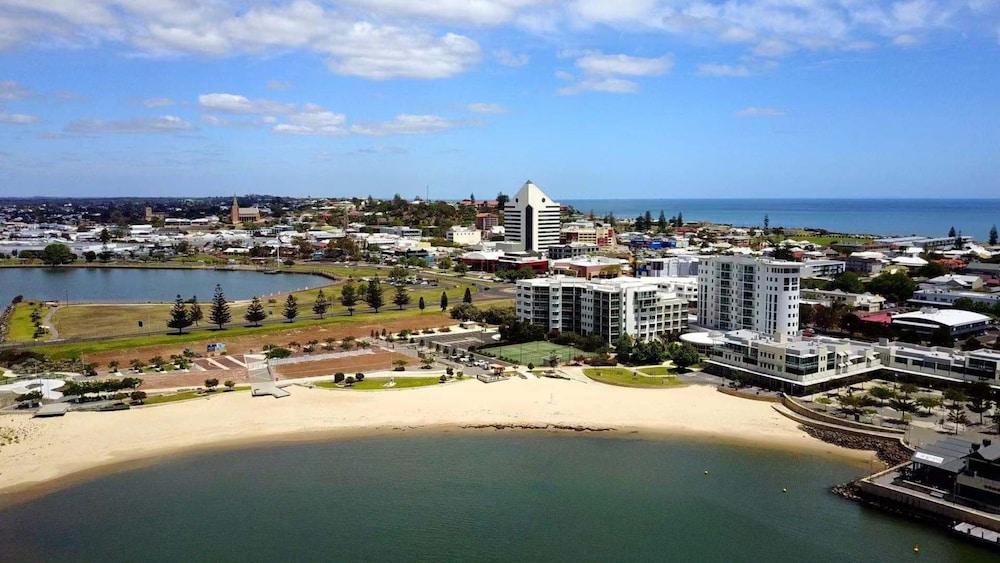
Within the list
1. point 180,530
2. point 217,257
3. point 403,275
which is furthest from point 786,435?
point 217,257

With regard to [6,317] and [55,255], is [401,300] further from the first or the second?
[55,255]

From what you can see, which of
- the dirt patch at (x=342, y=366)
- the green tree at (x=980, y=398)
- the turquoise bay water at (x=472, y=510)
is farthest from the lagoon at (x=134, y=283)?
the green tree at (x=980, y=398)

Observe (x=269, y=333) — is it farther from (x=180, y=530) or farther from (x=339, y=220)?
(x=339, y=220)

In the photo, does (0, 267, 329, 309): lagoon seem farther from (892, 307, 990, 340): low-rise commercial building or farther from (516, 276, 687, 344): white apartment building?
(892, 307, 990, 340): low-rise commercial building

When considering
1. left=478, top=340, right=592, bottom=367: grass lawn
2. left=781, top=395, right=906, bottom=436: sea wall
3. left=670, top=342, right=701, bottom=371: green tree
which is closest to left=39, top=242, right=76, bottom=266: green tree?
left=478, top=340, right=592, bottom=367: grass lawn

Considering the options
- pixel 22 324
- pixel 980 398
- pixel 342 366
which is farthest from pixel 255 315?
pixel 980 398

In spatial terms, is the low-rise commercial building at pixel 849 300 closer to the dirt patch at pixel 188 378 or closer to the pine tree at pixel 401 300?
the pine tree at pixel 401 300
